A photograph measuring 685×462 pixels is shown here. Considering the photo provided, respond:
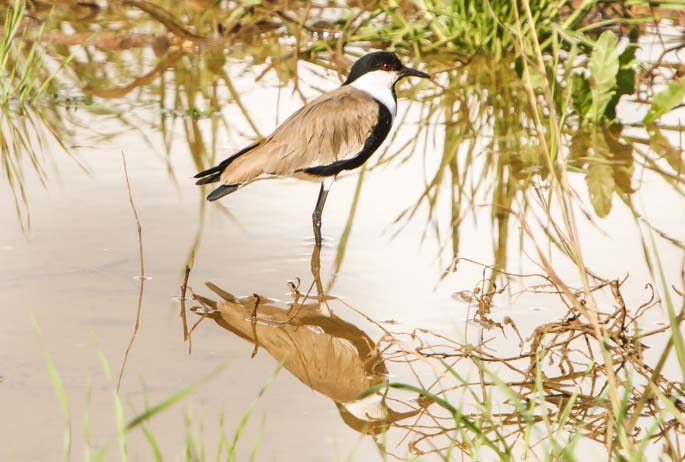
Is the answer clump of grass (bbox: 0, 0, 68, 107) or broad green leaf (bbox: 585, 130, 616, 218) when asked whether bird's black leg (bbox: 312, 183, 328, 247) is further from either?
clump of grass (bbox: 0, 0, 68, 107)

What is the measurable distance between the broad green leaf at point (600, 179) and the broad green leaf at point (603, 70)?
0.23 m

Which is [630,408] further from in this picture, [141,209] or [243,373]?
[141,209]

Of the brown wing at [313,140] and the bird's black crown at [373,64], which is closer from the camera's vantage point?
the brown wing at [313,140]

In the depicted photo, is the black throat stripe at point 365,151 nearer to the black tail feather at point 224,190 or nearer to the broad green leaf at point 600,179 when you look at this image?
the black tail feather at point 224,190

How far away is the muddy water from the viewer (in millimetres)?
3320

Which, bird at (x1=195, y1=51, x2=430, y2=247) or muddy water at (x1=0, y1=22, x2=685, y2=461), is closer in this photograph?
muddy water at (x1=0, y1=22, x2=685, y2=461)

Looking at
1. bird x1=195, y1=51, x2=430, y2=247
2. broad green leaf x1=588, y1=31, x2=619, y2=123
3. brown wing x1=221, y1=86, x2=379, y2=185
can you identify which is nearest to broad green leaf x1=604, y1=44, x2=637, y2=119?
broad green leaf x1=588, y1=31, x2=619, y2=123

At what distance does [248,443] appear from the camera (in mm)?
3156

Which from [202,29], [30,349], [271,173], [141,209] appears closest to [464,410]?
[30,349]

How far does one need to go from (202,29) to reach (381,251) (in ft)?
14.2

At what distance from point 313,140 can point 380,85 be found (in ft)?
1.73

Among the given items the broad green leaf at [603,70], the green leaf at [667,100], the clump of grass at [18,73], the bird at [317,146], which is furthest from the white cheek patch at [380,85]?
the clump of grass at [18,73]

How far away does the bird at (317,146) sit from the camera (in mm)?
5043

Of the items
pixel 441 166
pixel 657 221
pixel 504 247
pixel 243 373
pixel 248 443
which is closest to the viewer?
pixel 248 443
